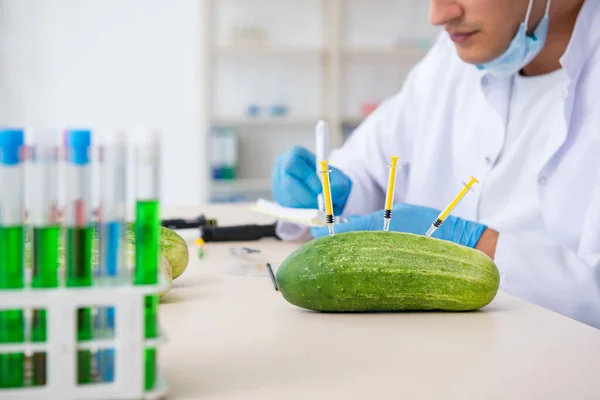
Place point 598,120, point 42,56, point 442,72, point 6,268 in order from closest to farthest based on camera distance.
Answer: point 6,268, point 598,120, point 442,72, point 42,56

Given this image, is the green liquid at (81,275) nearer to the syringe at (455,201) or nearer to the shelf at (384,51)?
the syringe at (455,201)

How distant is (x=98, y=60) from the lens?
4289 mm

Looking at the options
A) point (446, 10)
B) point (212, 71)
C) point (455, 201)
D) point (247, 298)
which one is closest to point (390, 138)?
point (446, 10)

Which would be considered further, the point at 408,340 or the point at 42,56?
the point at 42,56

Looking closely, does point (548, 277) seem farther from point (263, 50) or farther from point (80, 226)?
point (263, 50)

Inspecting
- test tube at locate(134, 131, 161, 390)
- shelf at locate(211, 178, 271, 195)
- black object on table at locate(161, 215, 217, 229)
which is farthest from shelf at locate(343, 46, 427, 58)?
test tube at locate(134, 131, 161, 390)

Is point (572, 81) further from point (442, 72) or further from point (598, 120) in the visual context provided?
point (442, 72)

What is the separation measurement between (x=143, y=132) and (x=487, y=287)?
0.51 m

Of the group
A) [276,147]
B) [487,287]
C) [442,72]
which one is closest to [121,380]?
[487,287]

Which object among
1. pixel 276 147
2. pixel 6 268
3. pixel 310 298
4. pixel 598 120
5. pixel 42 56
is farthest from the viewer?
pixel 276 147

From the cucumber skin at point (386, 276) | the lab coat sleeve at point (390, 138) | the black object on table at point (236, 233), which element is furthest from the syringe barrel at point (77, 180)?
the lab coat sleeve at point (390, 138)

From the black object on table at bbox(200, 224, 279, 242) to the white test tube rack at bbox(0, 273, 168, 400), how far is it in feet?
3.01

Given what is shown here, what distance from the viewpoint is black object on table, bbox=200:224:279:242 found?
4.87 feet

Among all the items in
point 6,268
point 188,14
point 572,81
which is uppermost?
point 188,14
